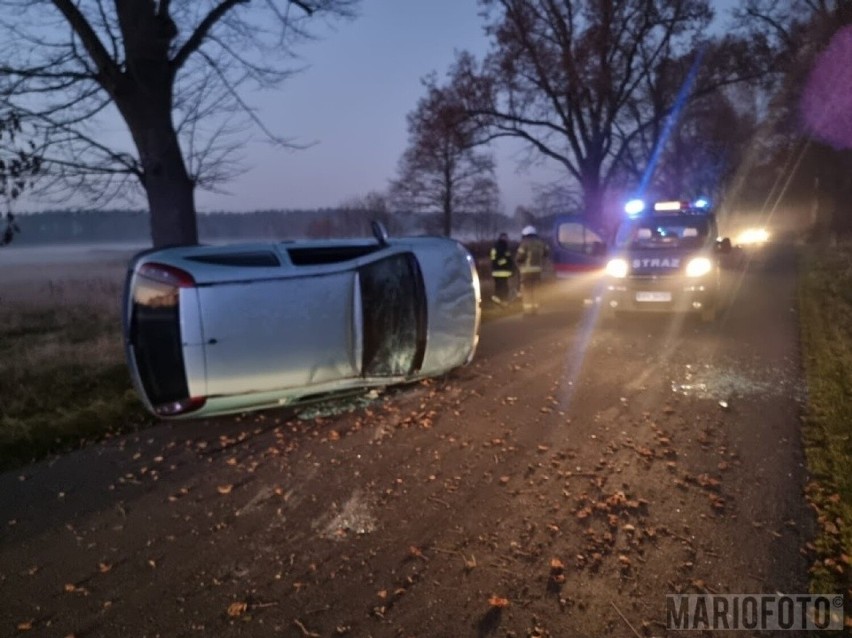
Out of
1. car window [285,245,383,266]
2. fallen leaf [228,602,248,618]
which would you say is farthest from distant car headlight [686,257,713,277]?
fallen leaf [228,602,248,618]

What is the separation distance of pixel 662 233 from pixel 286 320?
26.7 feet

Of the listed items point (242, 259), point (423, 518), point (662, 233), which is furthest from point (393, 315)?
point (662, 233)

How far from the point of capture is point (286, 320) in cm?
545

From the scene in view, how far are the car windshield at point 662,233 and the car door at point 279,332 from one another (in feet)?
22.6

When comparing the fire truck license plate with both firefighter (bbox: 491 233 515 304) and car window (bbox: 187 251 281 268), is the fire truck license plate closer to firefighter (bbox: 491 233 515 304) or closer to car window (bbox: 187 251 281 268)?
firefighter (bbox: 491 233 515 304)

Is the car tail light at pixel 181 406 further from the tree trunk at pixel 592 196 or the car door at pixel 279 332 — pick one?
the tree trunk at pixel 592 196

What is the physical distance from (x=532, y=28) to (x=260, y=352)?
61.6ft

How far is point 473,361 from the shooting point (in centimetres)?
803

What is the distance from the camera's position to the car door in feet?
16.9

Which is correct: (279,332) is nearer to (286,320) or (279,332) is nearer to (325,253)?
(286,320)

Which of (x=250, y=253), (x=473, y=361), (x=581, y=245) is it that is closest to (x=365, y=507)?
(x=250, y=253)

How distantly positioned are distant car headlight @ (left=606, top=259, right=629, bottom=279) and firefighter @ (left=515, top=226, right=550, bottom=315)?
165 cm

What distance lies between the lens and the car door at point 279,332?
5.16 m

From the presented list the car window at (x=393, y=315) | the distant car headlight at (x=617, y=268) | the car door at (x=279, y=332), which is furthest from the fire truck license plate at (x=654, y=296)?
the car door at (x=279, y=332)
